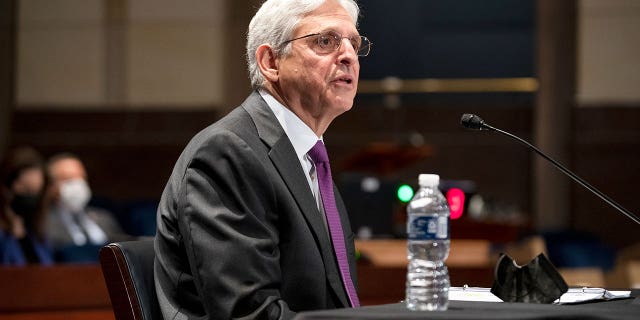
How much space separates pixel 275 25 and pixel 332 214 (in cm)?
54

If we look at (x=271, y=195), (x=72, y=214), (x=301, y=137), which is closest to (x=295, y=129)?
(x=301, y=137)

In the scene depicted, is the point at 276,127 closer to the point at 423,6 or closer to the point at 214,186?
the point at 214,186

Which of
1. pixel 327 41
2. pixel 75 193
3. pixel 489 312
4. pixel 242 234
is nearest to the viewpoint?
pixel 489 312

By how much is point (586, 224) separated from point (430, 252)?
10711 millimetres

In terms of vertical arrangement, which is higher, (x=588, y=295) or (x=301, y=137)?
(x=301, y=137)

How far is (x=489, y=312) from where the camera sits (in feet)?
6.96

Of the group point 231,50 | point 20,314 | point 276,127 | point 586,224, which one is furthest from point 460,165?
point 276,127

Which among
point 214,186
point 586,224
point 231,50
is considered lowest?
point 586,224

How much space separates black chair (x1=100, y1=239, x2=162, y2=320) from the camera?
2.57m

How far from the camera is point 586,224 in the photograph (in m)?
12.7

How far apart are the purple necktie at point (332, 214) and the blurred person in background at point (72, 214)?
4.09 metres

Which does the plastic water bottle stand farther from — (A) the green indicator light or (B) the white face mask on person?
(B) the white face mask on person

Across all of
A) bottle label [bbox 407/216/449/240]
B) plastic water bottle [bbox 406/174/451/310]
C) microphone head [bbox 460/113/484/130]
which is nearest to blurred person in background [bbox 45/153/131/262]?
microphone head [bbox 460/113/484/130]

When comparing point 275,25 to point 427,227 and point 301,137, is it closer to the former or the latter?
point 301,137
